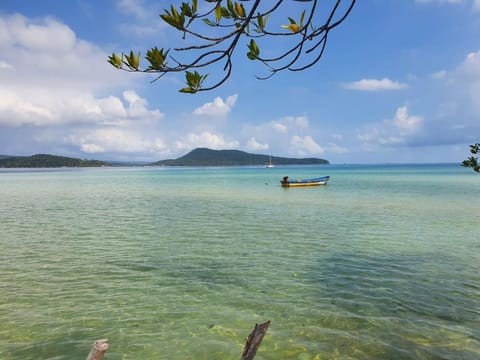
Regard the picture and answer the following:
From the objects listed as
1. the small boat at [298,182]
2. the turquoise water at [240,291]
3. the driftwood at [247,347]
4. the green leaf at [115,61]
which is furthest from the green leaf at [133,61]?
the small boat at [298,182]

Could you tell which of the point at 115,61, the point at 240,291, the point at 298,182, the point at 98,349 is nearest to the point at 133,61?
the point at 115,61

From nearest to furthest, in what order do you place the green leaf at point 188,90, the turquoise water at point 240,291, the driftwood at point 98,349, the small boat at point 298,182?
the driftwood at point 98,349
the green leaf at point 188,90
the turquoise water at point 240,291
the small boat at point 298,182

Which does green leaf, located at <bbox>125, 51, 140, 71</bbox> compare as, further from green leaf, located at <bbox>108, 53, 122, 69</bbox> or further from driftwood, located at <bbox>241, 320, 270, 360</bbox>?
driftwood, located at <bbox>241, 320, 270, 360</bbox>

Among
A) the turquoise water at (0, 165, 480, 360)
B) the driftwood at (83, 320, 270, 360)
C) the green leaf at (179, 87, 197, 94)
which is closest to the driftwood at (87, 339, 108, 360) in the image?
the driftwood at (83, 320, 270, 360)

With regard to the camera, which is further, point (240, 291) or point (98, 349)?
point (240, 291)

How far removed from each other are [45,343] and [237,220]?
14.0 metres

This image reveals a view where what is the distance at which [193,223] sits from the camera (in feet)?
62.2

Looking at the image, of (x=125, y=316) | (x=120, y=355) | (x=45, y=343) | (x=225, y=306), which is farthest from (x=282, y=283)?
(x=45, y=343)

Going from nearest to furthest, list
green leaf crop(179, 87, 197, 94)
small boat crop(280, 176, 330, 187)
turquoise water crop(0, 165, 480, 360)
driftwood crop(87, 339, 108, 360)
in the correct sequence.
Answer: driftwood crop(87, 339, 108, 360), green leaf crop(179, 87, 197, 94), turquoise water crop(0, 165, 480, 360), small boat crop(280, 176, 330, 187)

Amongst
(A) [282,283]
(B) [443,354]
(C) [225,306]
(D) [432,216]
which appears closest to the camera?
(B) [443,354]

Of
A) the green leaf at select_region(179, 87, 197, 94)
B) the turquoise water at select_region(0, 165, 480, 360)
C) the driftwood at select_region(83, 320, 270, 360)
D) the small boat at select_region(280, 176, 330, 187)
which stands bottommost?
the turquoise water at select_region(0, 165, 480, 360)

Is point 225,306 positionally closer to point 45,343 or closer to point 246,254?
point 45,343

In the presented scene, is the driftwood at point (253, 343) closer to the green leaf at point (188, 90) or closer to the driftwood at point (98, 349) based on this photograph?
the driftwood at point (98, 349)

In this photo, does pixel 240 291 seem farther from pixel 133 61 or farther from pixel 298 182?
pixel 298 182
